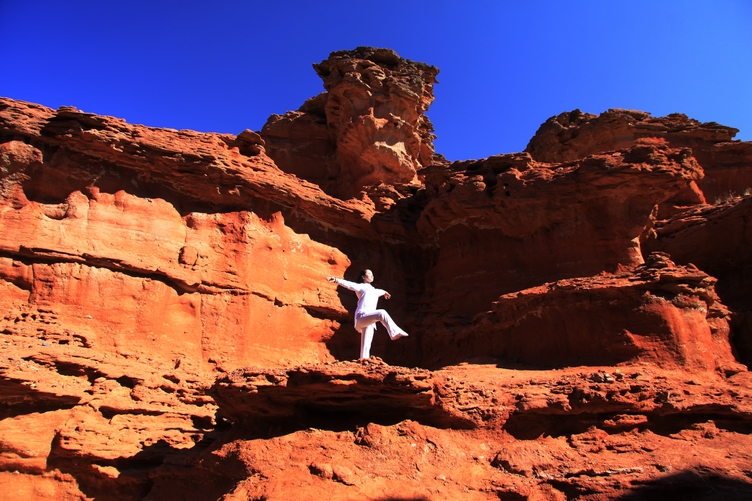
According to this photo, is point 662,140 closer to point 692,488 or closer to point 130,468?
point 692,488

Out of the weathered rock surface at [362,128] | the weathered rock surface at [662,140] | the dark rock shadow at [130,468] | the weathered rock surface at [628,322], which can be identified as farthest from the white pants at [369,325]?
the weathered rock surface at [662,140]

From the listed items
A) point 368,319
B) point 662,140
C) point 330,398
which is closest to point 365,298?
point 368,319

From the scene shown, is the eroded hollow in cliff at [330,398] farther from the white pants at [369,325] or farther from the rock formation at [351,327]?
the white pants at [369,325]

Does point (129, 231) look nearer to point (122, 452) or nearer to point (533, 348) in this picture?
point (122, 452)

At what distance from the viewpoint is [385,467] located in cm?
738

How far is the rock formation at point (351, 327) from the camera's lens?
7.64 metres

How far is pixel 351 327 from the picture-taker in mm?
14320

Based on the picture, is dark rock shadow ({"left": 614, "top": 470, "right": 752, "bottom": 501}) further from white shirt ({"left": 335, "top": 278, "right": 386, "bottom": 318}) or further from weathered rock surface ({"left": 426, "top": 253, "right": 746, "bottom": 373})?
white shirt ({"left": 335, "top": 278, "right": 386, "bottom": 318})

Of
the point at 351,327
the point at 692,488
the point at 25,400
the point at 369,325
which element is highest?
the point at 351,327

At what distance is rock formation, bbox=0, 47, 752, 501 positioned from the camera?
25.1ft

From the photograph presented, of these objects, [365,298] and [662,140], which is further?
[662,140]

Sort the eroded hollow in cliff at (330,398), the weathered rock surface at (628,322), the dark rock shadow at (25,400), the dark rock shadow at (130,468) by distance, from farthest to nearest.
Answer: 1. the weathered rock surface at (628,322)
2. the dark rock shadow at (25,400)
3. the dark rock shadow at (130,468)
4. the eroded hollow in cliff at (330,398)

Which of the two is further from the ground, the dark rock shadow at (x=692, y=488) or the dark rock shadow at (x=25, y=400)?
the dark rock shadow at (x=692, y=488)

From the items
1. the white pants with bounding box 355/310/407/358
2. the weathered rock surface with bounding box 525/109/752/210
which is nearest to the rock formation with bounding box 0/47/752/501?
the white pants with bounding box 355/310/407/358
